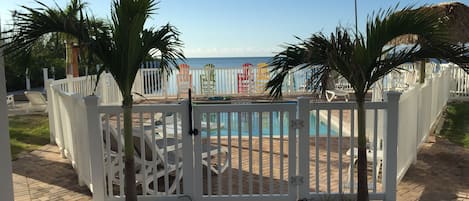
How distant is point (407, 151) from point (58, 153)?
5.03 metres

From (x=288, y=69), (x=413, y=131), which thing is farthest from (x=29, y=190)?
(x=413, y=131)

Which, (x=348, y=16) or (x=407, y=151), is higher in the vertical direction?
(x=348, y=16)

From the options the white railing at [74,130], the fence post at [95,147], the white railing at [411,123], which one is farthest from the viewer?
the white railing at [411,123]

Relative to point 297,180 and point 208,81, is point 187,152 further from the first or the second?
point 208,81

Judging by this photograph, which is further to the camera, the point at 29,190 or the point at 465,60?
the point at 29,190

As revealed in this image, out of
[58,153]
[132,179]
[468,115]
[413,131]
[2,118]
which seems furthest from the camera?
[468,115]

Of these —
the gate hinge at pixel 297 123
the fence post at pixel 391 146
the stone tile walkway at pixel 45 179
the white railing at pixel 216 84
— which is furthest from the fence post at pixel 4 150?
the white railing at pixel 216 84

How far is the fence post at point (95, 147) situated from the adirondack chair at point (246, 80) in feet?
35.7

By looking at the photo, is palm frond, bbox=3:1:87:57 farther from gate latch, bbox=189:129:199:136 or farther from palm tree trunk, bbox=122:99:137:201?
gate latch, bbox=189:129:199:136

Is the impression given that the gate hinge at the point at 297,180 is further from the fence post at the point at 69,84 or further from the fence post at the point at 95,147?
the fence post at the point at 69,84

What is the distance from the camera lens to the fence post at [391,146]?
11.5ft

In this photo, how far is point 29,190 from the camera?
14.3 ft

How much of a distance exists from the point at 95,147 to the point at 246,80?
10.9 metres

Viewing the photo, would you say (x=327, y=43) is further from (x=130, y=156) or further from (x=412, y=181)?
(x=412, y=181)
